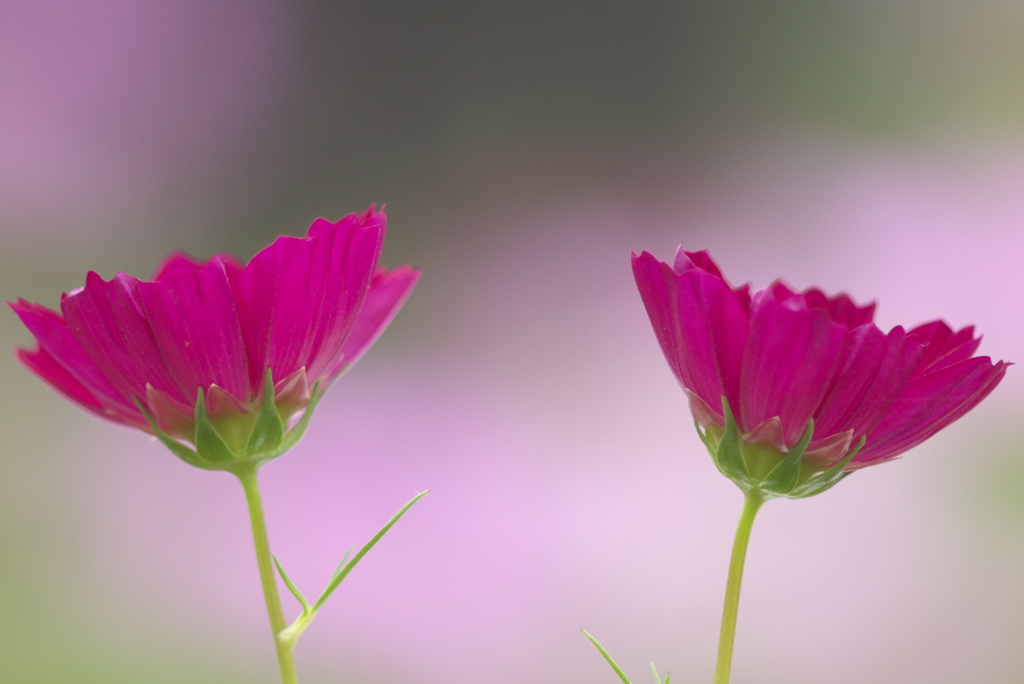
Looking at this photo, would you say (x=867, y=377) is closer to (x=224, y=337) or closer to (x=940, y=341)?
(x=940, y=341)

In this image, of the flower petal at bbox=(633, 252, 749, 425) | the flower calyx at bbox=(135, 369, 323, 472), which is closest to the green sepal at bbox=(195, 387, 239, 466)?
the flower calyx at bbox=(135, 369, 323, 472)

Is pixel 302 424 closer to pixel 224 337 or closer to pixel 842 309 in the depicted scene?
pixel 224 337

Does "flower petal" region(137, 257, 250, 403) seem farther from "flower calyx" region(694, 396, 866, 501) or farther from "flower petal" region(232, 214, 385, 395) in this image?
"flower calyx" region(694, 396, 866, 501)

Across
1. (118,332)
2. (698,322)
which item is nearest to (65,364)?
(118,332)

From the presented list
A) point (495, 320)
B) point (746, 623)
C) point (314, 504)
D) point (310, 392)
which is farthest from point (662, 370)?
point (310, 392)

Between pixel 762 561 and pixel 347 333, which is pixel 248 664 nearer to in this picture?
pixel 762 561
